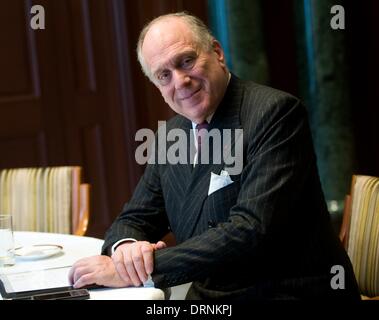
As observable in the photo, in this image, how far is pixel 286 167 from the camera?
157cm

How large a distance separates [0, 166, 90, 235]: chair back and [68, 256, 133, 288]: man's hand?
114 centimetres

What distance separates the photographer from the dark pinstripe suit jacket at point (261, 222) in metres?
1.54

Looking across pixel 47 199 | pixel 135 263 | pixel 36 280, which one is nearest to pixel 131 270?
pixel 135 263

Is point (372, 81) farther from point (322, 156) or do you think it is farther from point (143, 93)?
point (143, 93)

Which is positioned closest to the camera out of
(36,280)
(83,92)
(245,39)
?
(36,280)

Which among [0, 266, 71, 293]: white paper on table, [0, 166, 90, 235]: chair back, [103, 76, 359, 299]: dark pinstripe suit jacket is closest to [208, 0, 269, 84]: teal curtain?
[0, 166, 90, 235]: chair back

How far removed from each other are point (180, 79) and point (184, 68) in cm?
4

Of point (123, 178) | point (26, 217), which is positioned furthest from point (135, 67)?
point (26, 217)

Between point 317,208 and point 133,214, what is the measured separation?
1.96 feet

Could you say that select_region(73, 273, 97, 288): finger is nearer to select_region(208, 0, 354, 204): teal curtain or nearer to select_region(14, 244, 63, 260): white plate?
select_region(14, 244, 63, 260): white plate

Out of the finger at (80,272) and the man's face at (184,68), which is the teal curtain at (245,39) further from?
the finger at (80,272)

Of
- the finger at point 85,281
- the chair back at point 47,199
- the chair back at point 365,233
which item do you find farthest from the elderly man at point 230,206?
the chair back at point 47,199

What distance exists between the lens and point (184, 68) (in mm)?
1779

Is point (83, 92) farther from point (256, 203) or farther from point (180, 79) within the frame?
point (256, 203)
